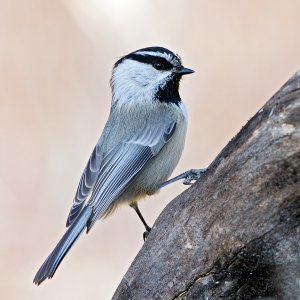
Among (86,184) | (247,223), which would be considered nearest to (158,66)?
(86,184)

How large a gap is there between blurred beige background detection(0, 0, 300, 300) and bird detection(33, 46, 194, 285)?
991mm

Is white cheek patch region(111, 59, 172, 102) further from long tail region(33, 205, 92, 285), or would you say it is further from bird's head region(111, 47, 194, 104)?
long tail region(33, 205, 92, 285)

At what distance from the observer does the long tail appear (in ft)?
10.2

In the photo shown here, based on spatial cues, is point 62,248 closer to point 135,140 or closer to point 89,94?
point 135,140

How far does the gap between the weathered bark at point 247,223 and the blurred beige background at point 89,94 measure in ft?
6.67

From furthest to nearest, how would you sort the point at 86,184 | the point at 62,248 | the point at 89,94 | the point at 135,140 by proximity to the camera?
1. the point at 89,94
2. the point at 135,140
3. the point at 86,184
4. the point at 62,248

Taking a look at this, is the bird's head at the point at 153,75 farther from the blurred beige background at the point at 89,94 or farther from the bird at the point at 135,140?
the blurred beige background at the point at 89,94

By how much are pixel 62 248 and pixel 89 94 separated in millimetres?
2097

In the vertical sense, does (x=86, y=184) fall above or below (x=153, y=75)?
below

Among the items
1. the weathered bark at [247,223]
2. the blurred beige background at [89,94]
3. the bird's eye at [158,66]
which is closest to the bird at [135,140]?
the bird's eye at [158,66]

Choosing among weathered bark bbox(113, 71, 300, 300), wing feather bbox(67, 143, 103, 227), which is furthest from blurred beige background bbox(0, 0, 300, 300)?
weathered bark bbox(113, 71, 300, 300)

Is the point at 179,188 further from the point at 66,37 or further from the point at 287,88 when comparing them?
the point at 287,88

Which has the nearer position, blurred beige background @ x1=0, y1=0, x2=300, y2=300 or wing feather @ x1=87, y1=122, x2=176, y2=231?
wing feather @ x1=87, y1=122, x2=176, y2=231

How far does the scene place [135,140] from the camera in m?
3.70
